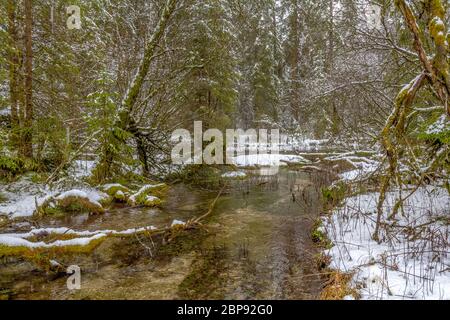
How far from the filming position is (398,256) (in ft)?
14.8

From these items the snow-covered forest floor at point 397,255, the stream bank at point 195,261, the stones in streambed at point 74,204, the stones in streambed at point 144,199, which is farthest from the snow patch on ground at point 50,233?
the snow-covered forest floor at point 397,255

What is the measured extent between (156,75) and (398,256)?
33.0 feet

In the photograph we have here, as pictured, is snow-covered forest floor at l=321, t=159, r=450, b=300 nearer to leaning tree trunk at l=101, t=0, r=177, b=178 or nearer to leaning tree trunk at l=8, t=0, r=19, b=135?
leaning tree trunk at l=101, t=0, r=177, b=178

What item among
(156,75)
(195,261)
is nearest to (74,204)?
(195,261)

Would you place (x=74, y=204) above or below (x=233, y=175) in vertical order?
below

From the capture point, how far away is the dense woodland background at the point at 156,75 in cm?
620

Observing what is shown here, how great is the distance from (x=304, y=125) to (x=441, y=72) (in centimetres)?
2398

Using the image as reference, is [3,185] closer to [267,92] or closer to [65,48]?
[65,48]

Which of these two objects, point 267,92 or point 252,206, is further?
point 267,92

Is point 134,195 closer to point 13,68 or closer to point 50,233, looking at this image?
point 50,233

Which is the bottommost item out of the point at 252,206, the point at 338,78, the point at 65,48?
the point at 252,206

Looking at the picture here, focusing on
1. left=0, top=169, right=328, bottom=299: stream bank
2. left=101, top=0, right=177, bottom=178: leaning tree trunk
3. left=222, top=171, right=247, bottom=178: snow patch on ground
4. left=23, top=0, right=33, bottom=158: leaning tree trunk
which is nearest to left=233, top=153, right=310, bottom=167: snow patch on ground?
left=222, top=171, right=247, bottom=178: snow patch on ground

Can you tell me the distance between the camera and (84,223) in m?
6.99
